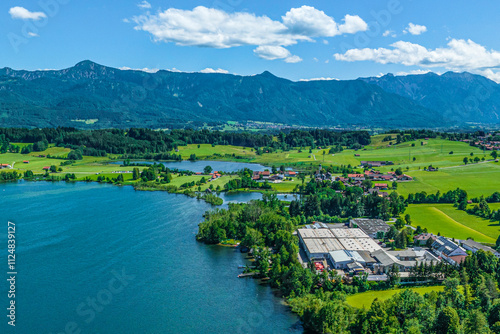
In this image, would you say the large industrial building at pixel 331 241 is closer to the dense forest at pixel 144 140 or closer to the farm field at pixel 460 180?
the farm field at pixel 460 180

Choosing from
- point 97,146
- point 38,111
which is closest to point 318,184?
point 97,146

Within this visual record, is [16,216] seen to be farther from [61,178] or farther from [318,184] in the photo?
[318,184]

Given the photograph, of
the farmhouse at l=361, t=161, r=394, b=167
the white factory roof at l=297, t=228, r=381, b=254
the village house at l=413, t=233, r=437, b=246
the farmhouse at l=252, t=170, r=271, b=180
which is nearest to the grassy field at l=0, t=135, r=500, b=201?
the farmhouse at l=361, t=161, r=394, b=167

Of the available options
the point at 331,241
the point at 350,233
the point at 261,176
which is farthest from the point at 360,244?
the point at 261,176

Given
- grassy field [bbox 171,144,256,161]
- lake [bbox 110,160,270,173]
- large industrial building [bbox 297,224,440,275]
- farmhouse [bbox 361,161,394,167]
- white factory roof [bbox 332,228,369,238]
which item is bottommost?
large industrial building [bbox 297,224,440,275]

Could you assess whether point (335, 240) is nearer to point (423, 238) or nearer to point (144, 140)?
point (423, 238)

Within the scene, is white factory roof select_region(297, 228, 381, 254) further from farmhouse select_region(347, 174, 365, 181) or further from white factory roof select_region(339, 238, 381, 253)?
farmhouse select_region(347, 174, 365, 181)

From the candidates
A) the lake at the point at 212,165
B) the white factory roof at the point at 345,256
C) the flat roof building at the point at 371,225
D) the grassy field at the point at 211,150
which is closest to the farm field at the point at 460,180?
the flat roof building at the point at 371,225
